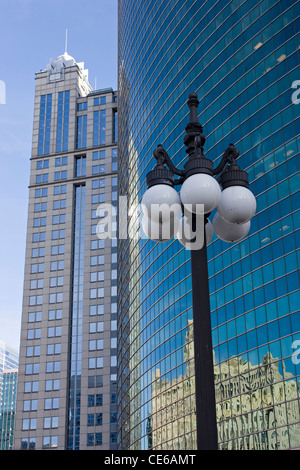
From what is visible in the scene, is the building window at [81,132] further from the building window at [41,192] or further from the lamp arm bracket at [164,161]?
the lamp arm bracket at [164,161]

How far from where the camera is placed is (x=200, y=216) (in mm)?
8242

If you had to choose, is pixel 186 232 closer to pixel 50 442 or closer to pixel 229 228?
pixel 229 228

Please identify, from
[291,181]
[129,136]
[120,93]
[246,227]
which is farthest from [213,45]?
[246,227]

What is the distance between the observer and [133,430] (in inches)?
2512

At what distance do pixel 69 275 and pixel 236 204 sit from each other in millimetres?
90129

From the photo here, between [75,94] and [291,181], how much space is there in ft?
246

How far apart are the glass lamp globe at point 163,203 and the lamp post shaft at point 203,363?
0.58 metres

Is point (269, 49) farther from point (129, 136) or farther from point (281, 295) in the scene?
point (129, 136)

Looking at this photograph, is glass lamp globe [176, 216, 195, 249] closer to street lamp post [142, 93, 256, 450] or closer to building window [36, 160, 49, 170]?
street lamp post [142, 93, 256, 450]

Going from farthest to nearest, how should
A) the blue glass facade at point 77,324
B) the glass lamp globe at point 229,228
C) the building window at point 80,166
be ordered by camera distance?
the building window at point 80,166
the blue glass facade at point 77,324
the glass lamp globe at point 229,228

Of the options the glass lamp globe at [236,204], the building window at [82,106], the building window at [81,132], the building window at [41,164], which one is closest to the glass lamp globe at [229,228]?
the glass lamp globe at [236,204]

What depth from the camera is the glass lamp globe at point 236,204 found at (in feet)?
27.0

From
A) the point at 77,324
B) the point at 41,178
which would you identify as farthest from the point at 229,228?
the point at 41,178
